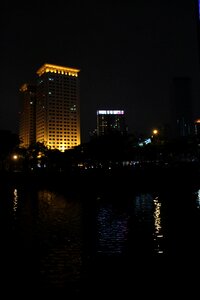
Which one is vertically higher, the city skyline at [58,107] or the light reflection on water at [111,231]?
the city skyline at [58,107]

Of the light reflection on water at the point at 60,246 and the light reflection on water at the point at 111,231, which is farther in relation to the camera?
the light reflection on water at the point at 111,231

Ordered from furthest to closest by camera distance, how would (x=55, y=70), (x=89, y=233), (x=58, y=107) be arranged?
(x=55, y=70) < (x=58, y=107) < (x=89, y=233)

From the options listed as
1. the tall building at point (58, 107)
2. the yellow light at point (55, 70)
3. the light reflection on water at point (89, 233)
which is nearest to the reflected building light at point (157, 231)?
the light reflection on water at point (89, 233)

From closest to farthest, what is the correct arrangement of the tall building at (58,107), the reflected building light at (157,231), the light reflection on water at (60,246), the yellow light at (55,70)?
1. the light reflection on water at (60,246)
2. the reflected building light at (157,231)
3. the tall building at (58,107)
4. the yellow light at (55,70)

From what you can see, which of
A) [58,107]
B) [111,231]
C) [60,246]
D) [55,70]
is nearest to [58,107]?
[58,107]

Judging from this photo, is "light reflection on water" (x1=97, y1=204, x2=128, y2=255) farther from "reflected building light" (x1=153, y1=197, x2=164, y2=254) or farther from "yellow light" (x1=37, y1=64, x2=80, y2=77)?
"yellow light" (x1=37, y1=64, x2=80, y2=77)

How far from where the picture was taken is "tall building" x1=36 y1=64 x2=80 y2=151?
6949 inches

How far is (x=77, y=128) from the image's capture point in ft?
602

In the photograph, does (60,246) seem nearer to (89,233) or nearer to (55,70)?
(89,233)

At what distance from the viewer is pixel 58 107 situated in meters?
183

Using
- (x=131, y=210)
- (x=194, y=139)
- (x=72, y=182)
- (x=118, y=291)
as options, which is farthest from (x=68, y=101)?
(x=118, y=291)

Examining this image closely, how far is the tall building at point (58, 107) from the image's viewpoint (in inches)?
6949

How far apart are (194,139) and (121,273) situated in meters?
90.1

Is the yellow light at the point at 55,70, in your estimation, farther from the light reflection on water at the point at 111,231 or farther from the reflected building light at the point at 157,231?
the reflected building light at the point at 157,231
